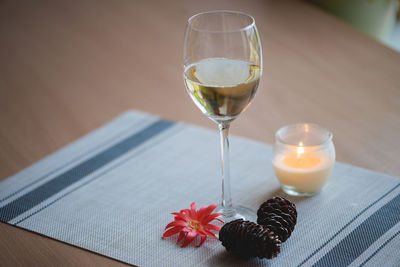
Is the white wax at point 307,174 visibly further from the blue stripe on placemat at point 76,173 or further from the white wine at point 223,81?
the blue stripe on placemat at point 76,173

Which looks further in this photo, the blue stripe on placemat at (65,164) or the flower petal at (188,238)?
the blue stripe on placemat at (65,164)

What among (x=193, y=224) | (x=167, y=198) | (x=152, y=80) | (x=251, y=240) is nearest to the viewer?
(x=251, y=240)

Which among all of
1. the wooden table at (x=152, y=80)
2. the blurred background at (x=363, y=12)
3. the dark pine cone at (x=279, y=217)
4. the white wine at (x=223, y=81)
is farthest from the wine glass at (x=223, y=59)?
the blurred background at (x=363, y=12)

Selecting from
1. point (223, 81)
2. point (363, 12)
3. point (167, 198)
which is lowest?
point (167, 198)

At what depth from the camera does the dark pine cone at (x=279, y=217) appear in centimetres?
81

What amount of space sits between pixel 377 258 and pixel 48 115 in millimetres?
852

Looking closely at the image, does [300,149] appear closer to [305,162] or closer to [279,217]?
[305,162]

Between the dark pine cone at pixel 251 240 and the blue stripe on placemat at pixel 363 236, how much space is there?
0.07 m

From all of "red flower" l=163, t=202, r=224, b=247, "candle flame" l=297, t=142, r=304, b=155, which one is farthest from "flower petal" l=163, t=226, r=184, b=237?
"candle flame" l=297, t=142, r=304, b=155

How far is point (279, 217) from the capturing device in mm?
818

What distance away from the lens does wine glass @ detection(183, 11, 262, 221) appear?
767mm

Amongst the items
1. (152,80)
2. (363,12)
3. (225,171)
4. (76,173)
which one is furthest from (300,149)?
(363,12)

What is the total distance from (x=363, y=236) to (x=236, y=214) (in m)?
0.20

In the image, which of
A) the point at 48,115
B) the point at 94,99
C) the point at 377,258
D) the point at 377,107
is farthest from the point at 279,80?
the point at 377,258
